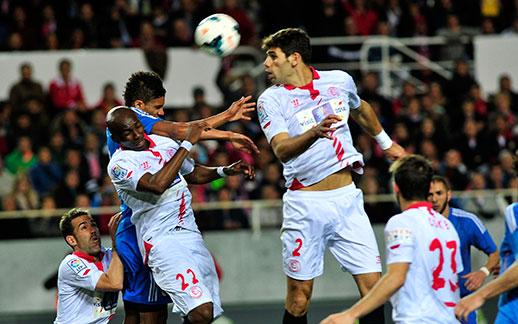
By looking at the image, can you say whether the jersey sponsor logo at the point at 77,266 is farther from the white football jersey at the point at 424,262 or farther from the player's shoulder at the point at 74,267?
the white football jersey at the point at 424,262

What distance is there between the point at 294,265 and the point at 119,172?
54.1 inches

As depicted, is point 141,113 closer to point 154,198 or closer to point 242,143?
point 154,198

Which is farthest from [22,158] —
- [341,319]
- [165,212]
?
[341,319]

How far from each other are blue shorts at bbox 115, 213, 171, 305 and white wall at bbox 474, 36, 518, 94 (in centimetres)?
1011

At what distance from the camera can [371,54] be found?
54.5 feet

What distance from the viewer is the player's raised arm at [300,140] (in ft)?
22.9

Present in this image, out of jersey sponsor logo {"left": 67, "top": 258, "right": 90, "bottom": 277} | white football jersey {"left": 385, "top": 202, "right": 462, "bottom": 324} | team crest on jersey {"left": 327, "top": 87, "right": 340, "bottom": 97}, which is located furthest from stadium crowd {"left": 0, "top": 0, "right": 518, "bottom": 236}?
white football jersey {"left": 385, "top": 202, "right": 462, "bottom": 324}

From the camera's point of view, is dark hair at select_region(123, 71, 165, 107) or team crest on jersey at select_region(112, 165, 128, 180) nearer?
team crest on jersey at select_region(112, 165, 128, 180)

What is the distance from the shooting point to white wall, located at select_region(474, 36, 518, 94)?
1684 cm

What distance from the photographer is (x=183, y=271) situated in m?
7.56

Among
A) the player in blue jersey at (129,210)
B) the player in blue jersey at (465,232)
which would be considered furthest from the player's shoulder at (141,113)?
the player in blue jersey at (465,232)

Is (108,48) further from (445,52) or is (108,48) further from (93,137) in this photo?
(445,52)

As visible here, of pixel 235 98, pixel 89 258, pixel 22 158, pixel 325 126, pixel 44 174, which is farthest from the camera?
pixel 235 98

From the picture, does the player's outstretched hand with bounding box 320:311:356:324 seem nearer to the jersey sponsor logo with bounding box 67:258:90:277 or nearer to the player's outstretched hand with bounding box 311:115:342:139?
the player's outstretched hand with bounding box 311:115:342:139
